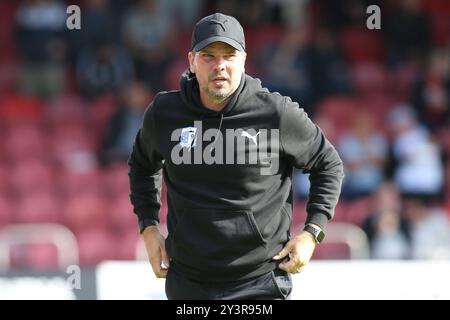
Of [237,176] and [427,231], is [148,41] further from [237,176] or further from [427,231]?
[237,176]

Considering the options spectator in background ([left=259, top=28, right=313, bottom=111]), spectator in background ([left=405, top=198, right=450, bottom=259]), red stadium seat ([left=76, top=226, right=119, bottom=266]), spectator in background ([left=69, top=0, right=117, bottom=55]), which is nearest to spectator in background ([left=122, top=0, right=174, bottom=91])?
spectator in background ([left=69, top=0, right=117, bottom=55])

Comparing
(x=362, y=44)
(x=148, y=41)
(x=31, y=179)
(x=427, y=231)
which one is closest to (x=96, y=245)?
(x=31, y=179)

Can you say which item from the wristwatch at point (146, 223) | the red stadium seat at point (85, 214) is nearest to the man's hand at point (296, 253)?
the wristwatch at point (146, 223)

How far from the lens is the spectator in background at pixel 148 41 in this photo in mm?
11758

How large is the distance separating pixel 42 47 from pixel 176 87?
4.75ft

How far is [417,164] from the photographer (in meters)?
11.0

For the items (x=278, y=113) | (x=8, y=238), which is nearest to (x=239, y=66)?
(x=278, y=113)

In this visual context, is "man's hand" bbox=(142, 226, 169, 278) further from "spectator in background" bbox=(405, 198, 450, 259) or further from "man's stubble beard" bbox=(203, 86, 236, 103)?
"spectator in background" bbox=(405, 198, 450, 259)

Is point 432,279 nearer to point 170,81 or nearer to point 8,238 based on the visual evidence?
point 8,238

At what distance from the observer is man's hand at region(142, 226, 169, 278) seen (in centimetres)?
486

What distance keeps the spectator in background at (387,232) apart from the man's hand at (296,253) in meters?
5.66

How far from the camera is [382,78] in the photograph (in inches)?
492

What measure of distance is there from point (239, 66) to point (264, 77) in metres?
7.20

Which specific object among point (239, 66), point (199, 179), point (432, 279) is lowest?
point (432, 279)
